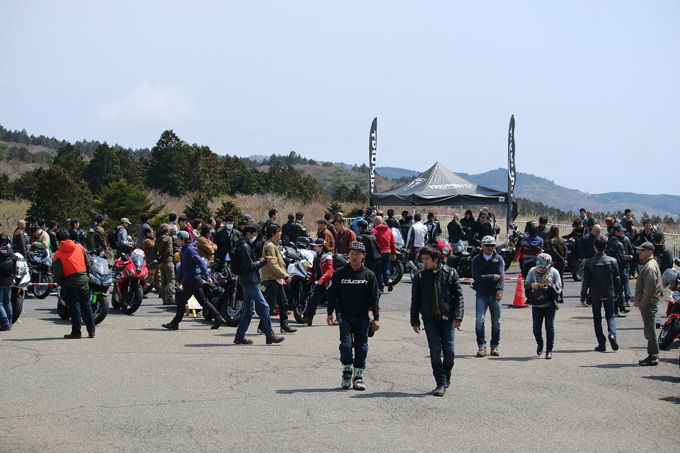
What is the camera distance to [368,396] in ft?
25.8

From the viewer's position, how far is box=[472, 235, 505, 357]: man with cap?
10734 mm

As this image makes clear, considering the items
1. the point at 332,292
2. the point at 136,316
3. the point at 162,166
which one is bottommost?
the point at 136,316

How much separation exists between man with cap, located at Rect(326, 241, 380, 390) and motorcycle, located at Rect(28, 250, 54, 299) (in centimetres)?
1046

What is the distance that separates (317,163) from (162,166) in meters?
109

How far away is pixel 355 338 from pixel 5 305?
6.76 metres

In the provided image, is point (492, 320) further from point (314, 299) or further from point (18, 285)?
point (18, 285)

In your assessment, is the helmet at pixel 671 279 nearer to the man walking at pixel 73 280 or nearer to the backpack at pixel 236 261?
Answer: the backpack at pixel 236 261

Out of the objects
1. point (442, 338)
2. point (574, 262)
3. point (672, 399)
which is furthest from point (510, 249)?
point (442, 338)

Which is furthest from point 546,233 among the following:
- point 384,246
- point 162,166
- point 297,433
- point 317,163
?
point 317,163

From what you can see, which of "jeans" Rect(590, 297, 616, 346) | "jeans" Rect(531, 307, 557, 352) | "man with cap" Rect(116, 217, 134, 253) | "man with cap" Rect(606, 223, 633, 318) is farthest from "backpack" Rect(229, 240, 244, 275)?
"man with cap" Rect(606, 223, 633, 318)

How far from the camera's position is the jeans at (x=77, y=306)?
36.3ft

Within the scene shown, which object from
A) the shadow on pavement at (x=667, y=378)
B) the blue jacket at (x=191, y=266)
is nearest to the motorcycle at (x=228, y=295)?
the blue jacket at (x=191, y=266)

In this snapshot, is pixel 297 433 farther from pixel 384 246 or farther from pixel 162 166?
pixel 162 166

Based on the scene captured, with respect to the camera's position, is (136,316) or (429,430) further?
(136,316)
